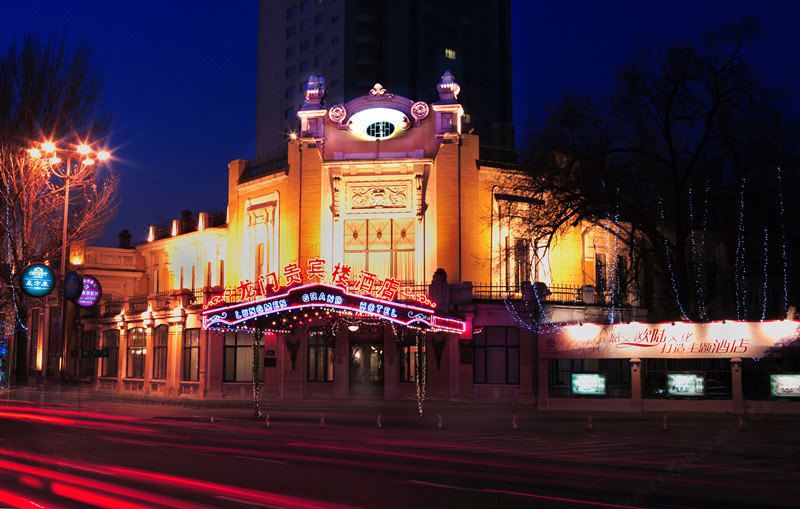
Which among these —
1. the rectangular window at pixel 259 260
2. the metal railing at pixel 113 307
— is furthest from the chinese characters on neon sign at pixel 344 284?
the metal railing at pixel 113 307

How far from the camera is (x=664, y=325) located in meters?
35.4

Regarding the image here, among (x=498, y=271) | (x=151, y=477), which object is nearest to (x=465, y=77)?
(x=498, y=271)

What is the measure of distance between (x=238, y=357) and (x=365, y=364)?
294 inches

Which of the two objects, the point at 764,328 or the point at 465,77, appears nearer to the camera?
the point at 764,328

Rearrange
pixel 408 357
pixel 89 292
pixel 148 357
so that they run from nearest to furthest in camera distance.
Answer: pixel 89 292, pixel 408 357, pixel 148 357

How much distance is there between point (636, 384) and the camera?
Result: 35.9 metres

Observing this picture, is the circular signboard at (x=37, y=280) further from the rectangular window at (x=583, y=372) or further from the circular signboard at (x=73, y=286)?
the rectangular window at (x=583, y=372)

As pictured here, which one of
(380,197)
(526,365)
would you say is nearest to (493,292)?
(526,365)

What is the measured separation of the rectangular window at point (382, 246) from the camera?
42812 mm

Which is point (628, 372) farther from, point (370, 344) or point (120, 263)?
point (120, 263)

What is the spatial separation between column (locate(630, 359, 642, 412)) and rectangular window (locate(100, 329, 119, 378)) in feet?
114

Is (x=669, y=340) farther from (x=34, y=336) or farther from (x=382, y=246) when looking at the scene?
(x=34, y=336)

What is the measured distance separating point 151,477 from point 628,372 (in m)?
26.5

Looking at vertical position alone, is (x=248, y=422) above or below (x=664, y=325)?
below
